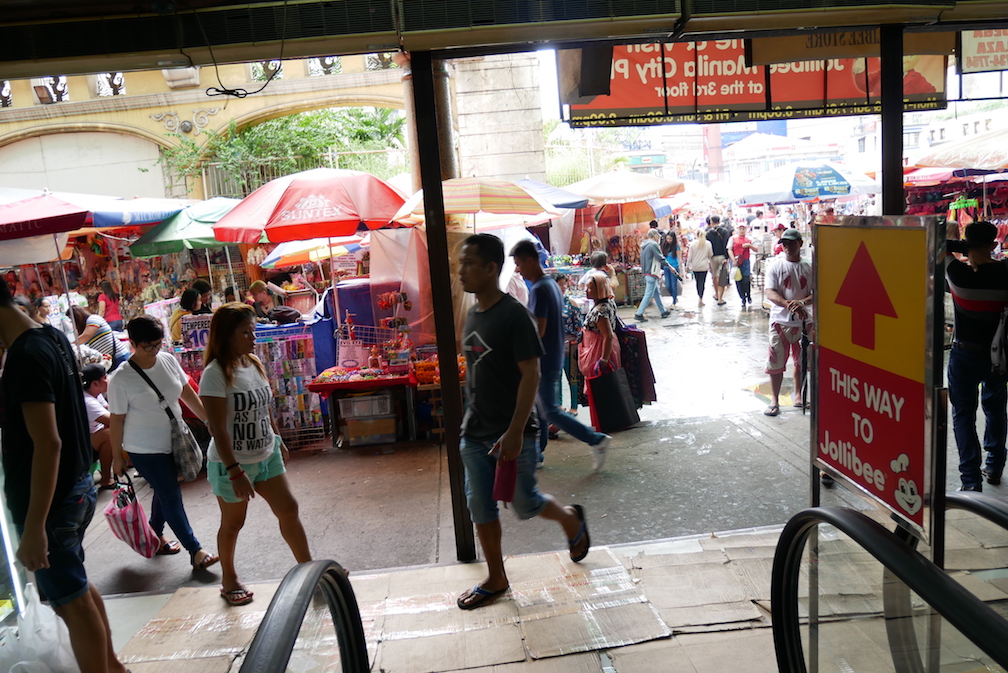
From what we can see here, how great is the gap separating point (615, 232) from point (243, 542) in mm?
15712

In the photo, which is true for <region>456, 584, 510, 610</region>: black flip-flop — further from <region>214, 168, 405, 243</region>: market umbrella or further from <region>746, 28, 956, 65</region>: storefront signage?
<region>214, 168, 405, 243</region>: market umbrella

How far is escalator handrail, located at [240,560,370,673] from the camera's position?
1.96 meters

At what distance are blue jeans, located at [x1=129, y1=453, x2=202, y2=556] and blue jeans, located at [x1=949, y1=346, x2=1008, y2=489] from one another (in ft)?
17.3

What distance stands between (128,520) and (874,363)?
4424mm

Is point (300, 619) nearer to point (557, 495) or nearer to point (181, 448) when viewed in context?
point (181, 448)

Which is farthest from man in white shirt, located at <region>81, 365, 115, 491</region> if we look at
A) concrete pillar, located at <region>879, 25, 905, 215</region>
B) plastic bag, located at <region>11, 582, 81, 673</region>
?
concrete pillar, located at <region>879, 25, 905, 215</region>

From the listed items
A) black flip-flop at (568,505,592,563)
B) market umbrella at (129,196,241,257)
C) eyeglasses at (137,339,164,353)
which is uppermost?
market umbrella at (129,196,241,257)

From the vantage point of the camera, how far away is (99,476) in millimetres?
6859

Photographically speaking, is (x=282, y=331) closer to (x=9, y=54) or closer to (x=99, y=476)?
(x=99, y=476)

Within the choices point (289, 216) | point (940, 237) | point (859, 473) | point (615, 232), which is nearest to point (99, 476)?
point (289, 216)

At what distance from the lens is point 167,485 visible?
481 centimetres

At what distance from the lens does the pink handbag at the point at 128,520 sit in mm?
4699

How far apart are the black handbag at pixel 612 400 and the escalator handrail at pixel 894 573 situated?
13.5ft

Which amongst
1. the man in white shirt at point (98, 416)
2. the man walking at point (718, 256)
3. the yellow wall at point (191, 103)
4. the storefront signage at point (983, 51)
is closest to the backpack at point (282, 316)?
the man in white shirt at point (98, 416)
